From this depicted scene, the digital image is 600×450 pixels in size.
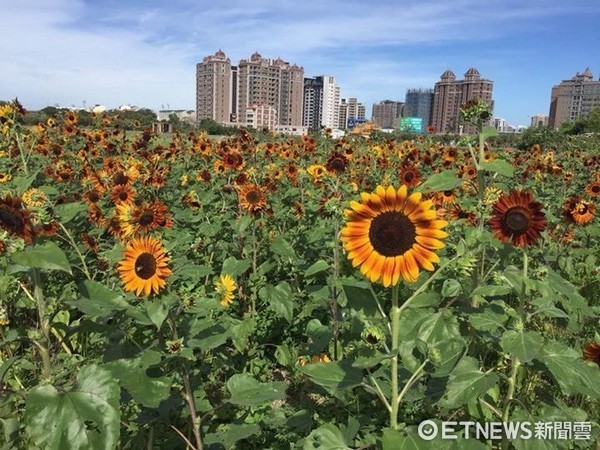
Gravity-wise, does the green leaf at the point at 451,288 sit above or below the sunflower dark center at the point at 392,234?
below

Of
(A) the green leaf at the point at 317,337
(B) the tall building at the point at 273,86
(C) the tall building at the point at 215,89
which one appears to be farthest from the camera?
(B) the tall building at the point at 273,86

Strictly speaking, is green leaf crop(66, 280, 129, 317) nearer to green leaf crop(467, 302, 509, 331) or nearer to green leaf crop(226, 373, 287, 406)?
green leaf crop(226, 373, 287, 406)

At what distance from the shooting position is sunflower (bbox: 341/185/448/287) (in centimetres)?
140

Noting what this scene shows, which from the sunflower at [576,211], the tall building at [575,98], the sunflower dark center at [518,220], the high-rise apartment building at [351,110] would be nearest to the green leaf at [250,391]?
the sunflower dark center at [518,220]

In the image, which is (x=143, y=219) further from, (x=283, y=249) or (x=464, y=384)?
(x=464, y=384)

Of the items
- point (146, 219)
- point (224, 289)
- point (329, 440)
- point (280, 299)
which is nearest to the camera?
point (329, 440)

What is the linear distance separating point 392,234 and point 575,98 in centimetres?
14032

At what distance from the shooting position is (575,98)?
122500 millimetres

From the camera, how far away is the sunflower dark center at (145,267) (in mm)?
1772

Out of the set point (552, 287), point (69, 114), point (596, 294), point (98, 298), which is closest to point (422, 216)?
point (552, 287)

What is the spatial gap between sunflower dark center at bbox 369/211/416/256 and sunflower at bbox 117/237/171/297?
2.48 ft

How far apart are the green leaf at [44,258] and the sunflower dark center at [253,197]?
2181mm

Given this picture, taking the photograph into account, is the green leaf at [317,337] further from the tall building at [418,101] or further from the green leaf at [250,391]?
the tall building at [418,101]

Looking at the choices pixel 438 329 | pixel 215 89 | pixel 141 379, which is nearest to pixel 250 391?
pixel 141 379
